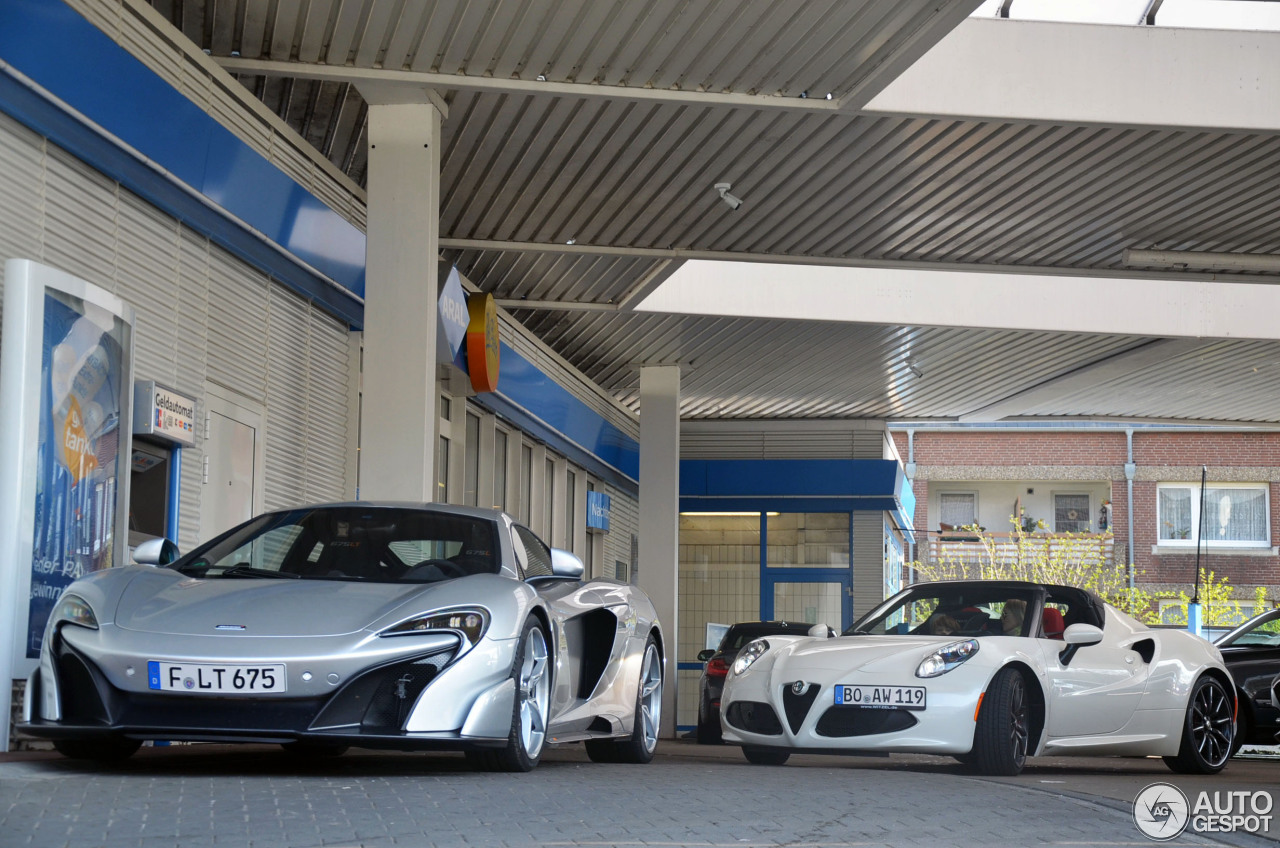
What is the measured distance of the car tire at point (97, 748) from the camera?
5.87 meters

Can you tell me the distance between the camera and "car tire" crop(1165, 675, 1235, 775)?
9.73 m

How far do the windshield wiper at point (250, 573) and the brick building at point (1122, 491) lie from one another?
43167 mm

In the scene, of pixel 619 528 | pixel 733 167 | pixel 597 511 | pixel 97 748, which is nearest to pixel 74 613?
pixel 97 748

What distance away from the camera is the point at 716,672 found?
1830 cm

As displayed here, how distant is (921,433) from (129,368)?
45.7 m

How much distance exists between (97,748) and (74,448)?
2.17 m

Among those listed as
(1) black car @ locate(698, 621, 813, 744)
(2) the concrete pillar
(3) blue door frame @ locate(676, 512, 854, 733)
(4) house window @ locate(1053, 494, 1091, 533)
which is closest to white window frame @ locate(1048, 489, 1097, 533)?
(4) house window @ locate(1053, 494, 1091, 533)

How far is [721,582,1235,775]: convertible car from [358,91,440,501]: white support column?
3.09 meters

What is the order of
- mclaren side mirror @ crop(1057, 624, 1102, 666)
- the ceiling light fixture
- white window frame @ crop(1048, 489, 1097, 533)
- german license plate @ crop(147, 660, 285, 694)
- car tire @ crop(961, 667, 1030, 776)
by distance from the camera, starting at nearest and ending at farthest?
1. german license plate @ crop(147, 660, 285, 694)
2. car tire @ crop(961, 667, 1030, 776)
3. mclaren side mirror @ crop(1057, 624, 1102, 666)
4. the ceiling light fixture
5. white window frame @ crop(1048, 489, 1097, 533)

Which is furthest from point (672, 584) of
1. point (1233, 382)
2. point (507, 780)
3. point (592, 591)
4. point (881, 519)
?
point (507, 780)

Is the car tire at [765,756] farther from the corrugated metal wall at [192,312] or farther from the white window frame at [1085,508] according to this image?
the white window frame at [1085,508]

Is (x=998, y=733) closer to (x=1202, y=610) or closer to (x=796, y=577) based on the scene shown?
(x=796, y=577)

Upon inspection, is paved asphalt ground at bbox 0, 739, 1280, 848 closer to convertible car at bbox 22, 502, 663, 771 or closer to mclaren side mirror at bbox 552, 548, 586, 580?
convertible car at bbox 22, 502, 663, 771

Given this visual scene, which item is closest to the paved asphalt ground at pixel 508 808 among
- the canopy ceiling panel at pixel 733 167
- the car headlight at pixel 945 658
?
the car headlight at pixel 945 658
